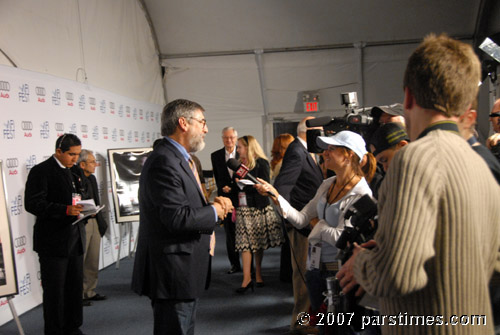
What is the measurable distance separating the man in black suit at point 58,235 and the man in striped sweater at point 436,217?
2.64m

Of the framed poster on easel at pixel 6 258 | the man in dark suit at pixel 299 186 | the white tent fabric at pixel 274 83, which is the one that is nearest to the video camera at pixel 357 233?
the man in dark suit at pixel 299 186

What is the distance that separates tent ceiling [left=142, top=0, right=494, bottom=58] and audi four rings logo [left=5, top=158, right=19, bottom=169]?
15.8 ft

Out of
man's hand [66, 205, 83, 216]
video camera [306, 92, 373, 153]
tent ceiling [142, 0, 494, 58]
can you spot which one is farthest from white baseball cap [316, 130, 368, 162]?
tent ceiling [142, 0, 494, 58]

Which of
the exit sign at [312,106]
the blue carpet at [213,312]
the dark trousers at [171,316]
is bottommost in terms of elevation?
the blue carpet at [213,312]

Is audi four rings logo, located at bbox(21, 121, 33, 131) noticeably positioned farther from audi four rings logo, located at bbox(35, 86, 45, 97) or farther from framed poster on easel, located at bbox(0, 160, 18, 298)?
framed poster on easel, located at bbox(0, 160, 18, 298)

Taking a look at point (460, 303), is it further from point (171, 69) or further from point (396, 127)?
point (171, 69)

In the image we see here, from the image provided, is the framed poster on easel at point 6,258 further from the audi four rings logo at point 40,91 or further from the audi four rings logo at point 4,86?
the audi four rings logo at point 40,91

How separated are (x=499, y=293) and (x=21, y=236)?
4046mm

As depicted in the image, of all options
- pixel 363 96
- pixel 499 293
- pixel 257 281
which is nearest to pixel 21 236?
pixel 257 281

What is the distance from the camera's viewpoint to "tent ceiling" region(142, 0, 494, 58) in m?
7.41

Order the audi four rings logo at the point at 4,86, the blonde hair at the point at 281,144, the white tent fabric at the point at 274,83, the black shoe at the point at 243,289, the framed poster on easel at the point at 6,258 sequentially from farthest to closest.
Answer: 1. the white tent fabric at the point at 274,83
2. the blonde hair at the point at 281,144
3. the black shoe at the point at 243,289
4. the audi four rings logo at the point at 4,86
5. the framed poster on easel at the point at 6,258

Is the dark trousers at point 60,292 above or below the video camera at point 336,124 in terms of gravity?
below

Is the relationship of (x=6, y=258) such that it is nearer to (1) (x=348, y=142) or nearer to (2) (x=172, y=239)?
(2) (x=172, y=239)

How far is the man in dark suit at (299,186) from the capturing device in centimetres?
317
